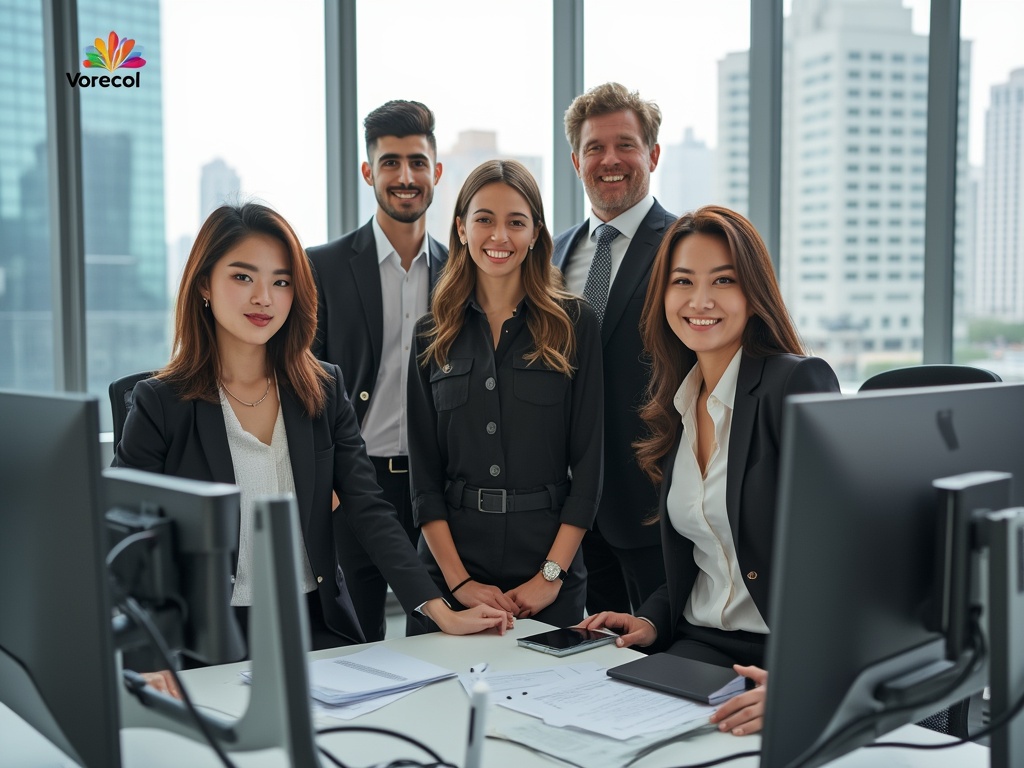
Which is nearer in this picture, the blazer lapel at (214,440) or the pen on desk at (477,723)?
the pen on desk at (477,723)

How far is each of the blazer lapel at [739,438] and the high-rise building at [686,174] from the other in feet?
7.74

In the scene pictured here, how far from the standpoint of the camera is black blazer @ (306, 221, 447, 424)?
3.09m

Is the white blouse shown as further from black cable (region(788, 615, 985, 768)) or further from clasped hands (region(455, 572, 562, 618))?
black cable (region(788, 615, 985, 768))

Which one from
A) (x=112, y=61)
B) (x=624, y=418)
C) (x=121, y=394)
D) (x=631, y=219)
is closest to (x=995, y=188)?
(x=631, y=219)

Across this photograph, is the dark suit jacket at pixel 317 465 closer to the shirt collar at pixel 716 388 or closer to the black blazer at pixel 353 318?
the shirt collar at pixel 716 388

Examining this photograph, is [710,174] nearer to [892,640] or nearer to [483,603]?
[483,603]

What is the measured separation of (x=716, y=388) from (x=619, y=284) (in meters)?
0.87

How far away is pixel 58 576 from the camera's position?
1.09 m

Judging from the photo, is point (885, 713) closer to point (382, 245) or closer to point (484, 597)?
point (484, 597)

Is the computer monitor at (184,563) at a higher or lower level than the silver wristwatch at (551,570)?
higher

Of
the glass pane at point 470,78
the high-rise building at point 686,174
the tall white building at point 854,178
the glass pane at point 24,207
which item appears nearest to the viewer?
the tall white building at point 854,178

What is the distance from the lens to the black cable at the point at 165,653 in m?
1.08

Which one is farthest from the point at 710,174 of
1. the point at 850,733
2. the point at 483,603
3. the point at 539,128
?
the point at 850,733

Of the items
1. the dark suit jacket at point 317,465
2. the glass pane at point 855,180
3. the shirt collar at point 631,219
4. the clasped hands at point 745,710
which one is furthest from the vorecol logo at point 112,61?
the clasped hands at point 745,710
